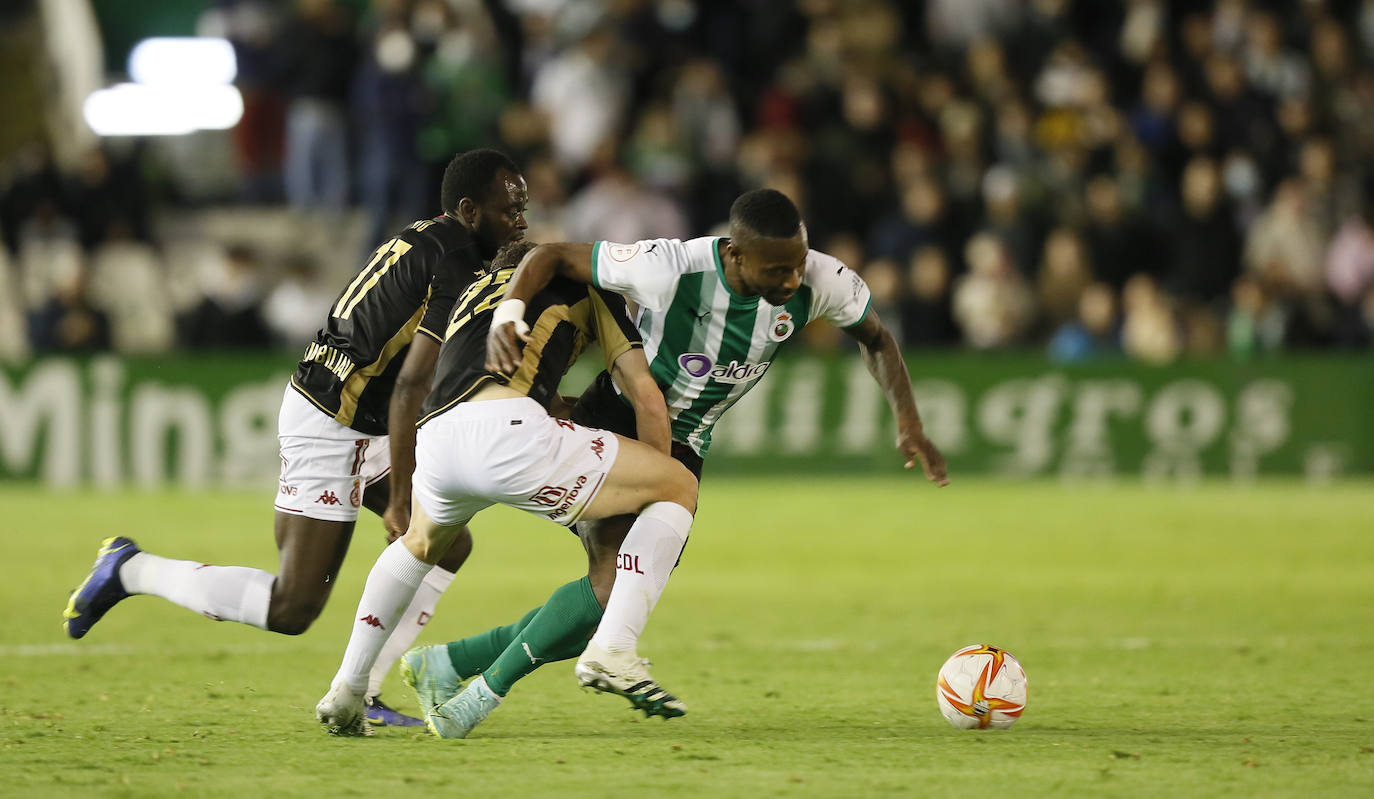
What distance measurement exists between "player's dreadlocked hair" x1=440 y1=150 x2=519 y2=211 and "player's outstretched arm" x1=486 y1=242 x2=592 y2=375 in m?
0.39

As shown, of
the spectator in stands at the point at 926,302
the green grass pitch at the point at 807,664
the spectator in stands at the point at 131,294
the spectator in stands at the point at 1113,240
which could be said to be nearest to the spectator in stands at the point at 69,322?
the spectator in stands at the point at 131,294

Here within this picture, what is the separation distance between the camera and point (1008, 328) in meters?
17.2

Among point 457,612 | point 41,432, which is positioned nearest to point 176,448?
point 41,432

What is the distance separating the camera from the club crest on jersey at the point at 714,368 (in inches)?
243

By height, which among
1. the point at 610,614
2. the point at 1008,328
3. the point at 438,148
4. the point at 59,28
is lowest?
the point at 610,614

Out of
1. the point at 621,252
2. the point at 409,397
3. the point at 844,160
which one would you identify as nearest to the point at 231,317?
the point at 844,160

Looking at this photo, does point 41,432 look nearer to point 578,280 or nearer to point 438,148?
point 438,148

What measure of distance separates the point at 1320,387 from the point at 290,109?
10.7 metres

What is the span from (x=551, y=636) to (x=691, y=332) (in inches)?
45.2

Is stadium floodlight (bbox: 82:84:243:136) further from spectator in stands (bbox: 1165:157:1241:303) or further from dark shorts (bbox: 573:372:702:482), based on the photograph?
dark shorts (bbox: 573:372:702:482)

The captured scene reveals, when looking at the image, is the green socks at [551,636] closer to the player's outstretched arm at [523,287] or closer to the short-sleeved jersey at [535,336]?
the short-sleeved jersey at [535,336]

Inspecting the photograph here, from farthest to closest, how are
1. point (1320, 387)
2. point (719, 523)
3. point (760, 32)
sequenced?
point (760, 32) → point (1320, 387) → point (719, 523)

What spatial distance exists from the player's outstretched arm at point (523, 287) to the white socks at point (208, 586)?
1352mm

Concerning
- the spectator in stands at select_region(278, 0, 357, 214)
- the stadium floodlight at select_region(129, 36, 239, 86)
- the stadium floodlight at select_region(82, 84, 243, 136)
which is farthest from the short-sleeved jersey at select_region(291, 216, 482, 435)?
the stadium floodlight at select_region(129, 36, 239, 86)
